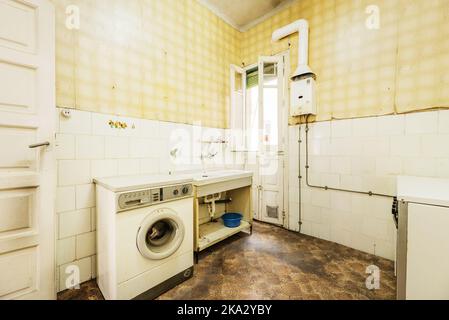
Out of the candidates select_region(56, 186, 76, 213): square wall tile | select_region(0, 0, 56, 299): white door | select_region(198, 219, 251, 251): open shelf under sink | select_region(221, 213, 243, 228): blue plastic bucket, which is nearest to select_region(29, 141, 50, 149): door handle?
select_region(0, 0, 56, 299): white door

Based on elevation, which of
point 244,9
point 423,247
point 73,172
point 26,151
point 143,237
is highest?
point 244,9

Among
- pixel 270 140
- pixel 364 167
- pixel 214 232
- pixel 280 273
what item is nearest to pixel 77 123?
pixel 214 232

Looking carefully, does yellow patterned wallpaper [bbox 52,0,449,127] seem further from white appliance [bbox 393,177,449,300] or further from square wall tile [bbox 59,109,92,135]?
white appliance [bbox 393,177,449,300]

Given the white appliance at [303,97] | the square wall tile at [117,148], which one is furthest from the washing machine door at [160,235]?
the white appliance at [303,97]

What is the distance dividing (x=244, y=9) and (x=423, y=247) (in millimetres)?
3379

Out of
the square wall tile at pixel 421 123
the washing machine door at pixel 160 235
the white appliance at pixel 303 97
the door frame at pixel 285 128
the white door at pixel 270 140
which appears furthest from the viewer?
the white door at pixel 270 140

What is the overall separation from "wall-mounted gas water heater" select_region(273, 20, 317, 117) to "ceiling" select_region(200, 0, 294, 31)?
53 cm

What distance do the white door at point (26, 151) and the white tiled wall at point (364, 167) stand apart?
2.59 m

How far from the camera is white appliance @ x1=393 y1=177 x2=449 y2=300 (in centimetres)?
94

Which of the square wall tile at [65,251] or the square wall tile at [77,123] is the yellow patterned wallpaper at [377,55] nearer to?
the square wall tile at [77,123]

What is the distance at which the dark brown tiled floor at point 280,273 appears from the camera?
1.53m

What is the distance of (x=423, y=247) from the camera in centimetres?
99

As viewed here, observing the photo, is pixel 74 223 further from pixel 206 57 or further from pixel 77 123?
pixel 206 57
